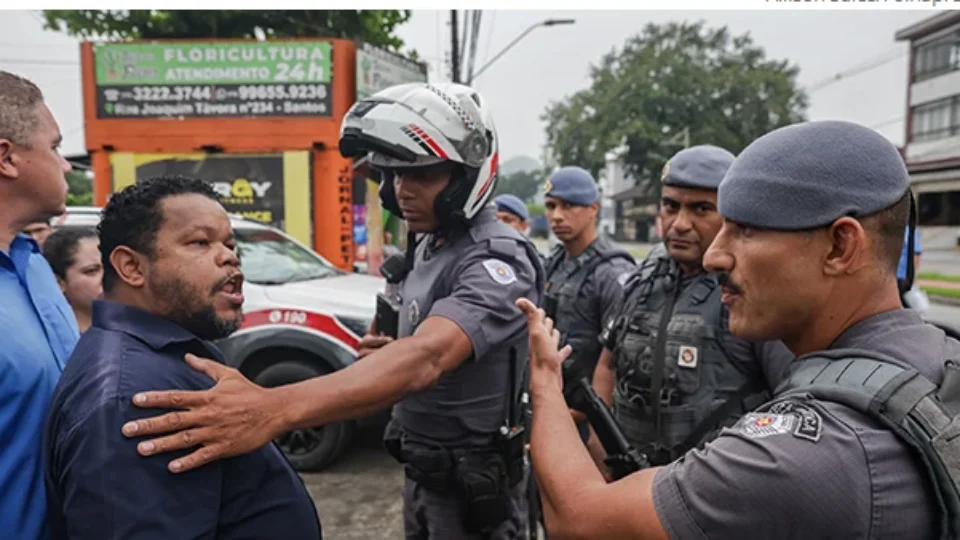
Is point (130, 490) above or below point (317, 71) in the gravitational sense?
below

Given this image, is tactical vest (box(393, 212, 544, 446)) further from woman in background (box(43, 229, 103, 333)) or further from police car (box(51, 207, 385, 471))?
police car (box(51, 207, 385, 471))

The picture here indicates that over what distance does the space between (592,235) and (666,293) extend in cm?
189

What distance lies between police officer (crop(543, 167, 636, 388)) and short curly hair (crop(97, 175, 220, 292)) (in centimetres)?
251

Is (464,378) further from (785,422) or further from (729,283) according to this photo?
(785,422)

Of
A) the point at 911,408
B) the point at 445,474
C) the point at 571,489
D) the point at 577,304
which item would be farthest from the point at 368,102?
the point at 577,304

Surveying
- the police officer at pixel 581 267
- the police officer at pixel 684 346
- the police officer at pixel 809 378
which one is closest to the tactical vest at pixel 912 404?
the police officer at pixel 809 378

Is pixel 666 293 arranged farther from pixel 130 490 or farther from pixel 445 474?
pixel 130 490

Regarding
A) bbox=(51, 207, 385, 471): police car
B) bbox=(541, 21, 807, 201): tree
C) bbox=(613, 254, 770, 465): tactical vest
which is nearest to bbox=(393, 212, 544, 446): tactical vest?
bbox=(613, 254, 770, 465): tactical vest

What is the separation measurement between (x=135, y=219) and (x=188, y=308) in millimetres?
226

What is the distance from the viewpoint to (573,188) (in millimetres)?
4246

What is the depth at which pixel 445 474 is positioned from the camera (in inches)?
83.3

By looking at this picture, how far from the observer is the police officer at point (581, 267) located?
3881 mm

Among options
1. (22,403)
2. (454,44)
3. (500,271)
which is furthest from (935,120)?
(22,403)

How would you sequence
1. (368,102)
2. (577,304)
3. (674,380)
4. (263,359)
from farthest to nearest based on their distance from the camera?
1. (263,359)
2. (577,304)
3. (674,380)
4. (368,102)
